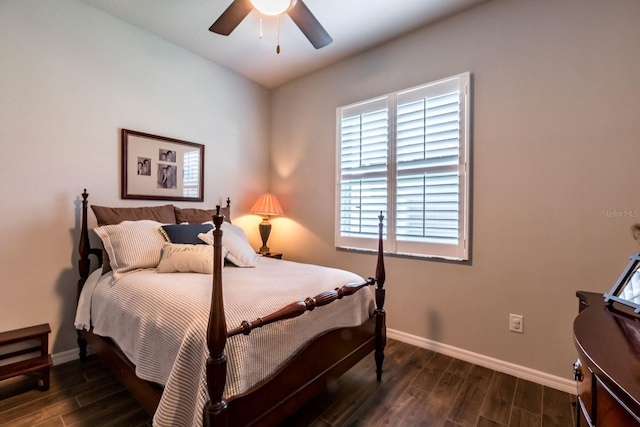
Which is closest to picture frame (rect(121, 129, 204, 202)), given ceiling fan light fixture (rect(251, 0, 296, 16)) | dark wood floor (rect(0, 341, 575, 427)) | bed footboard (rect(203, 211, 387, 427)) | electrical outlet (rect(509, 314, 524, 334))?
dark wood floor (rect(0, 341, 575, 427))

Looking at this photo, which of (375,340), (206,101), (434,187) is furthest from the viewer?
(206,101)

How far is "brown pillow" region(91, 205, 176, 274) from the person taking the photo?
7.36 feet

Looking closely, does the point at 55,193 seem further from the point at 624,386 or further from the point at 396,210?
the point at 624,386

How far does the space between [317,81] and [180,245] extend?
2.34 metres

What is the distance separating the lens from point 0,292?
6.58 ft

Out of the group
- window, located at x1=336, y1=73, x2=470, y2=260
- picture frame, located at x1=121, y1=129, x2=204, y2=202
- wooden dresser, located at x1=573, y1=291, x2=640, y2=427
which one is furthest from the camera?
picture frame, located at x1=121, y1=129, x2=204, y2=202

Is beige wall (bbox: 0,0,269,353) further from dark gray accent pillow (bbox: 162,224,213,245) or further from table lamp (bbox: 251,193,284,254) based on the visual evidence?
A: table lamp (bbox: 251,193,284,254)

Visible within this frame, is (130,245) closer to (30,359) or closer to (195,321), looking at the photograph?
(30,359)

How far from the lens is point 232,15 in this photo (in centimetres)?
187

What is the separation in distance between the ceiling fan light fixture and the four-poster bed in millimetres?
1426

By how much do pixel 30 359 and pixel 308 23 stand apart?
9.38ft

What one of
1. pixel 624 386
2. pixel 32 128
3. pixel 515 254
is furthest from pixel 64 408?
pixel 515 254

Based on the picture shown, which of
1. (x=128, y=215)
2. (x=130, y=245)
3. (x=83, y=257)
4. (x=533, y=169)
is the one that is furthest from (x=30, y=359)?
(x=533, y=169)

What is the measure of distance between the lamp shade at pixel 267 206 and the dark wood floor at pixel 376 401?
1935mm
